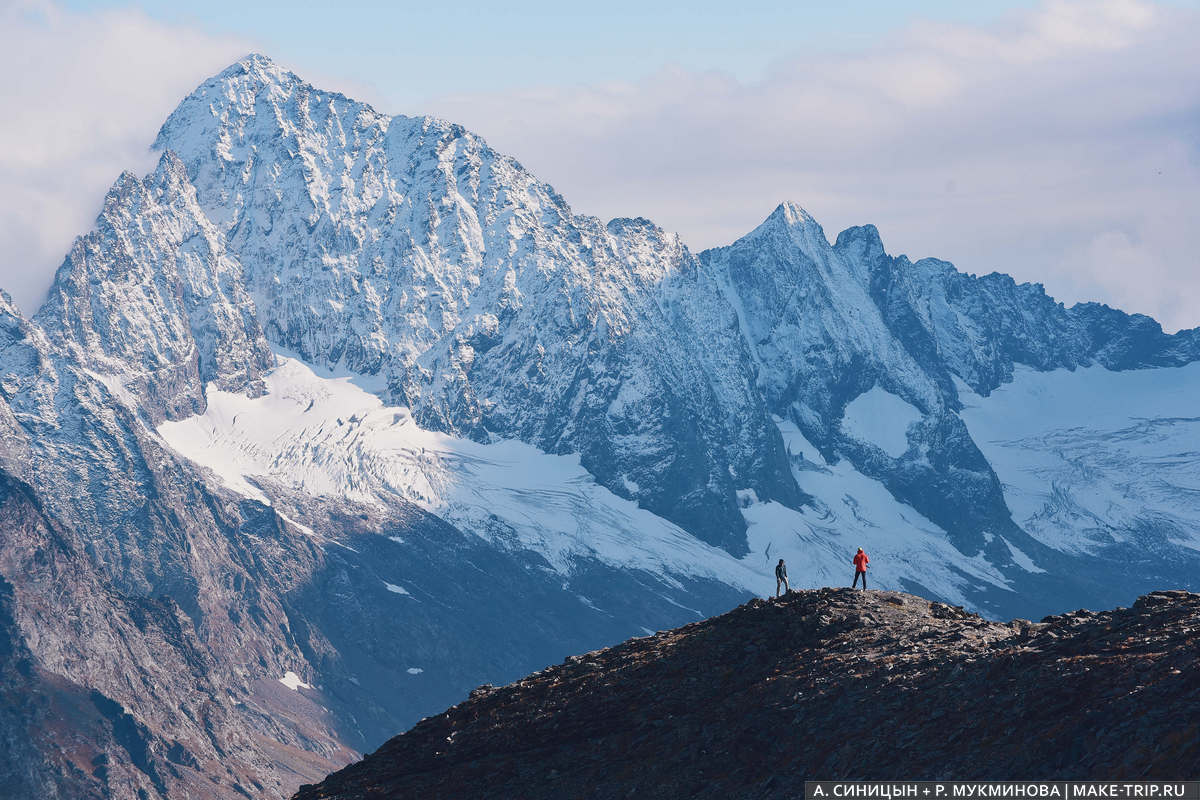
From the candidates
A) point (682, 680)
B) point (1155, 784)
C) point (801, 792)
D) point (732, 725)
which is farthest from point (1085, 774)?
point (682, 680)

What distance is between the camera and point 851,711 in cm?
9775

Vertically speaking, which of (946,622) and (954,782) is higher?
(946,622)

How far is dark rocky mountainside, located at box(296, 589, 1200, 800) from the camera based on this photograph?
85312mm

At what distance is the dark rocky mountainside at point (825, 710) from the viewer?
85.3m

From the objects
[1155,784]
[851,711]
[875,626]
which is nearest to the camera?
[1155,784]

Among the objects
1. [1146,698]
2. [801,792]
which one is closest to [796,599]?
[801,792]

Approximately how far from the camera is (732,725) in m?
103

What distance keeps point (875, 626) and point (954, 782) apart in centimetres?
2526

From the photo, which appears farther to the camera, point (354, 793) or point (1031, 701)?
point (354, 793)

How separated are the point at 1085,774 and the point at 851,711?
60.1 feet

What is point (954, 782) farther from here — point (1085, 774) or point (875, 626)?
point (875, 626)

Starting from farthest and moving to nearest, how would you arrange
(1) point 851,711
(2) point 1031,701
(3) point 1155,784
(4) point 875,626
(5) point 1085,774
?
1. (4) point 875,626
2. (1) point 851,711
3. (2) point 1031,701
4. (5) point 1085,774
5. (3) point 1155,784

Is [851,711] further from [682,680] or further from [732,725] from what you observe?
[682,680]

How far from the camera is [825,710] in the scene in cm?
9919
